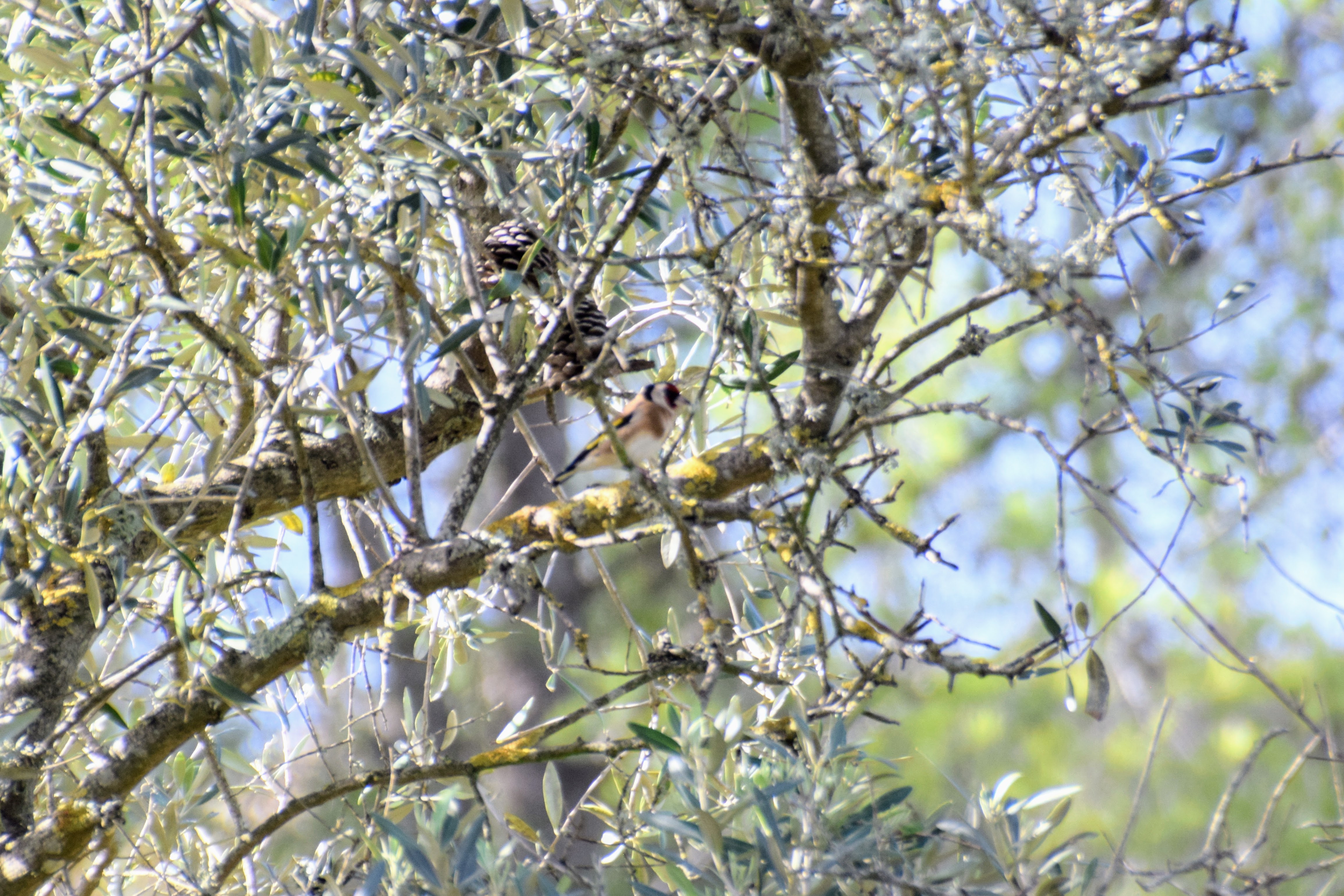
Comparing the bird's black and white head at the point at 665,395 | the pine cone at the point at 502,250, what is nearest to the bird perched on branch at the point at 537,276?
the pine cone at the point at 502,250

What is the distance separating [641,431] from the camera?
2578 millimetres

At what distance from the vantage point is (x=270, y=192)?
1603 millimetres

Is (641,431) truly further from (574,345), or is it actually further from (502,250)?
(574,345)

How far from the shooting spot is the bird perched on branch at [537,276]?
191cm

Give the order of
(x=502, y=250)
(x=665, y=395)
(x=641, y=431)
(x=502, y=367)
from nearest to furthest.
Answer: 1. (x=502, y=367)
2. (x=502, y=250)
3. (x=665, y=395)
4. (x=641, y=431)

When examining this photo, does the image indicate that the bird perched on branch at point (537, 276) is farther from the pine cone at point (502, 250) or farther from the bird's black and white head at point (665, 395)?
the bird's black and white head at point (665, 395)

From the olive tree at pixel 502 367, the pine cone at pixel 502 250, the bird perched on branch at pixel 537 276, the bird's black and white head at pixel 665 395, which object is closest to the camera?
the olive tree at pixel 502 367

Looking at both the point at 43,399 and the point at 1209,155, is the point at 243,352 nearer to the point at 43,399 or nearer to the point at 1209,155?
the point at 43,399

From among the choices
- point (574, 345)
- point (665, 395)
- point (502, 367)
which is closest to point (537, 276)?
point (574, 345)

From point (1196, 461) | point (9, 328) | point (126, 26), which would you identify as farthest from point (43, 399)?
point (1196, 461)

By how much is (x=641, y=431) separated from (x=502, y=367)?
3.16 feet

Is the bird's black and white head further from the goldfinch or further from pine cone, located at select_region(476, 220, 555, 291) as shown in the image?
pine cone, located at select_region(476, 220, 555, 291)

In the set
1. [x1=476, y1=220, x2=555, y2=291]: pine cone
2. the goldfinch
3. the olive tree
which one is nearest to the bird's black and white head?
the goldfinch

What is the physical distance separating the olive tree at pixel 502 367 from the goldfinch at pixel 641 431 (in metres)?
0.29
